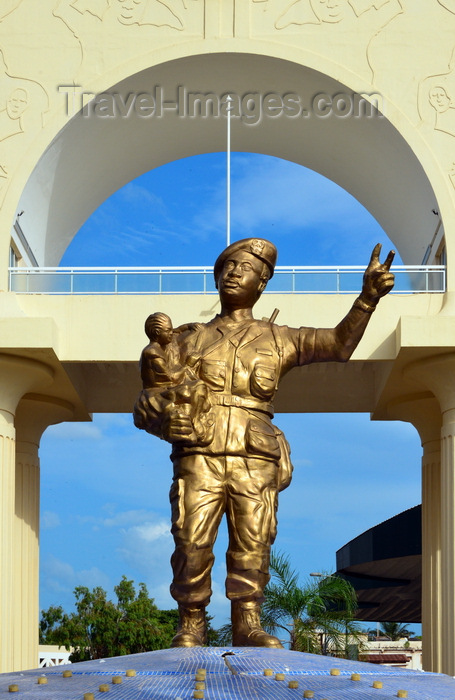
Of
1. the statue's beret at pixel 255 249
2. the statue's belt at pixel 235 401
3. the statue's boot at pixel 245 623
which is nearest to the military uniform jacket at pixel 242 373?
the statue's belt at pixel 235 401

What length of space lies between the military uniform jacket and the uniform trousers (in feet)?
0.33

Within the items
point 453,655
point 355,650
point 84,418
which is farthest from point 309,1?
point 355,650

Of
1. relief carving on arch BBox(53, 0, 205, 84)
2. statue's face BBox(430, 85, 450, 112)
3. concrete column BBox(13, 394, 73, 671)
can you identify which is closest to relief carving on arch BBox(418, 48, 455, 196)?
statue's face BBox(430, 85, 450, 112)

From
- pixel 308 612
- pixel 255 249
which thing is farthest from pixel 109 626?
pixel 255 249

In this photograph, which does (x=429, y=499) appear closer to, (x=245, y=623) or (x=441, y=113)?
(x=441, y=113)

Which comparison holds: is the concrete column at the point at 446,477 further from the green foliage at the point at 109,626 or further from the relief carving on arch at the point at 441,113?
the green foliage at the point at 109,626

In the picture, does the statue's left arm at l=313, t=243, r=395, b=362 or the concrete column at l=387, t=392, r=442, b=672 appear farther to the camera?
the concrete column at l=387, t=392, r=442, b=672

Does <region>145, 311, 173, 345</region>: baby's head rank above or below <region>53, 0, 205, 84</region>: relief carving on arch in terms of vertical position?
below

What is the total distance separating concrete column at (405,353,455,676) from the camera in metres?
18.3

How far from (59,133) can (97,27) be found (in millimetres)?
1887

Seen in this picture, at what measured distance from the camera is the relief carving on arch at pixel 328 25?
1969 centimetres

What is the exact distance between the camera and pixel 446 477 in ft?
62.4

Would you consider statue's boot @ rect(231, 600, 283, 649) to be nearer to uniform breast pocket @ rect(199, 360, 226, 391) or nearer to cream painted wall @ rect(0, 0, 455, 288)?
uniform breast pocket @ rect(199, 360, 226, 391)

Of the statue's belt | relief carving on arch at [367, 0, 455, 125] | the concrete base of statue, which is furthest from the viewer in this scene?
relief carving on arch at [367, 0, 455, 125]
